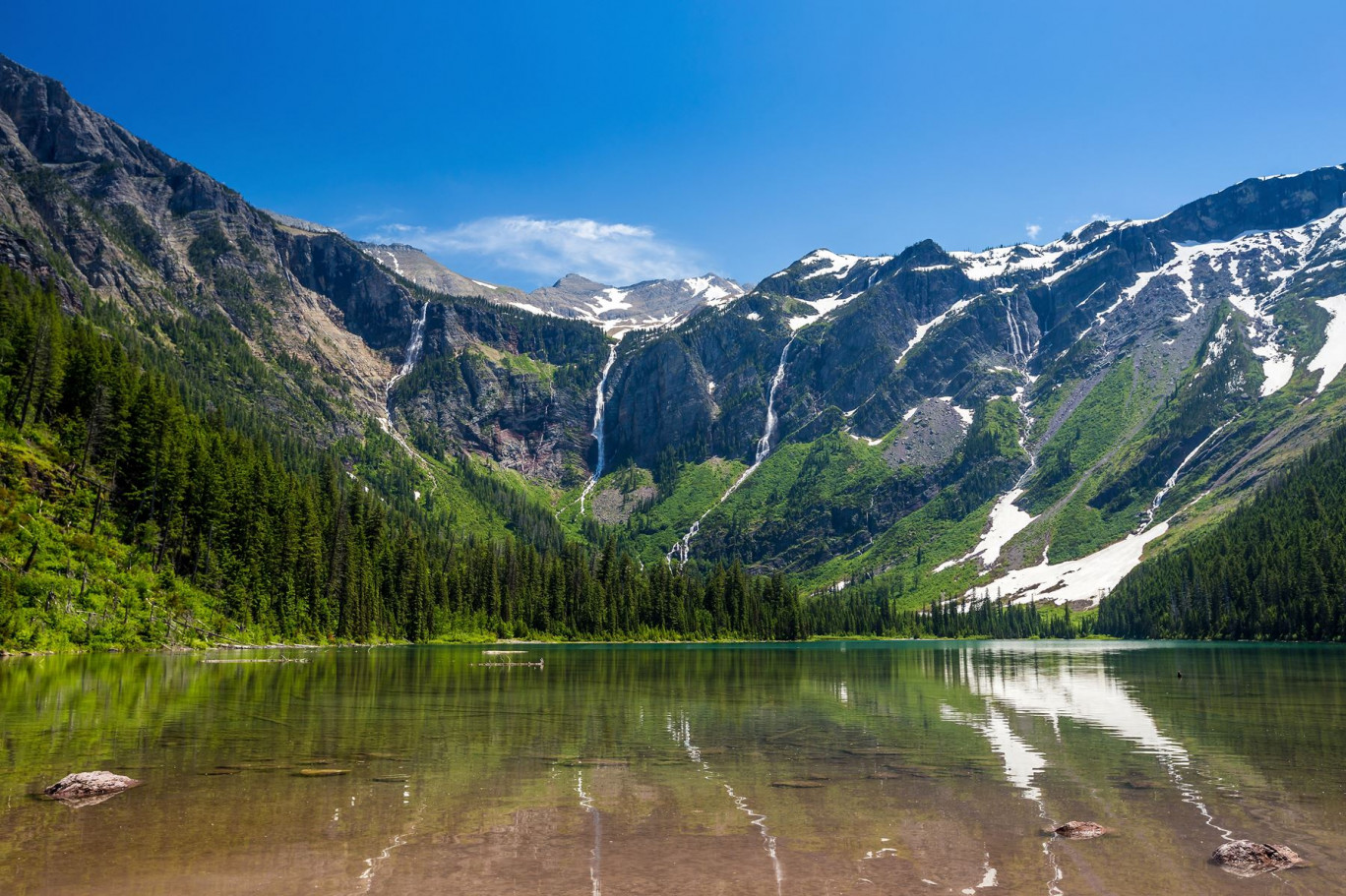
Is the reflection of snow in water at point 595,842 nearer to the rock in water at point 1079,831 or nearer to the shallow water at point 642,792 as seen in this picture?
the shallow water at point 642,792

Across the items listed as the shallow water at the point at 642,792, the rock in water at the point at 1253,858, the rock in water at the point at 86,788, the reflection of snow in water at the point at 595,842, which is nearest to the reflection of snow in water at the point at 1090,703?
the shallow water at the point at 642,792

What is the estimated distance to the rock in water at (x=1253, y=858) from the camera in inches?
720

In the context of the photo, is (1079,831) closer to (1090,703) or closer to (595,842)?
(595,842)

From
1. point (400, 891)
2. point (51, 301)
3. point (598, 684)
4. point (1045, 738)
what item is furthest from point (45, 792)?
point (51, 301)

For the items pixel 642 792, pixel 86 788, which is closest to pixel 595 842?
pixel 642 792

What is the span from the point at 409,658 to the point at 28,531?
36.9 meters

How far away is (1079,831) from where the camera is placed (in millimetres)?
21234

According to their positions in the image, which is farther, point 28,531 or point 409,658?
point 409,658

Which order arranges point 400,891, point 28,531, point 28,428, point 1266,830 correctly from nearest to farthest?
point 400,891
point 1266,830
point 28,531
point 28,428

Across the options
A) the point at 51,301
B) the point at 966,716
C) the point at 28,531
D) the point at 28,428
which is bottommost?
the point at 966,716

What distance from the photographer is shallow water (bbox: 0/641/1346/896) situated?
57.6 ft

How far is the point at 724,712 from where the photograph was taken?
48.4 m

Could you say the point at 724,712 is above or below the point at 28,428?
below

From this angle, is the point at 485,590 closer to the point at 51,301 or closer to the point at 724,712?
the point at 51,301
